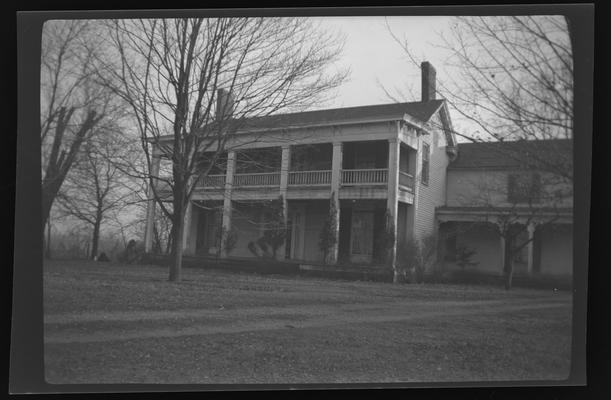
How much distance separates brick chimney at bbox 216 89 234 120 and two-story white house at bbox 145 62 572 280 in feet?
1.58

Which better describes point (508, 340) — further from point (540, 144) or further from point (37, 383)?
point (37, 383)

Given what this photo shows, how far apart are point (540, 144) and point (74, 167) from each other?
202 inches

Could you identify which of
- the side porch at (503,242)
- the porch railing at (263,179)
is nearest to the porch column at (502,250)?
the side porch at (503,242)

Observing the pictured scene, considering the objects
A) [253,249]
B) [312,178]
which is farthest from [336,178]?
[253,249]

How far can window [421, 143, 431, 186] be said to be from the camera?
5.75 m

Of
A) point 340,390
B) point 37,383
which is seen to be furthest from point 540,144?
point 37,383

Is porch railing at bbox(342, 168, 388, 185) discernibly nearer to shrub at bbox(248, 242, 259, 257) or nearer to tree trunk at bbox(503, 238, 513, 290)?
shrub at bbox(248, 242, 259, 257)

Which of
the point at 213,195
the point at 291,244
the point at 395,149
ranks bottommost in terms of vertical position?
the point at 291,244

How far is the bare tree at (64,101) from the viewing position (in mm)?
5543

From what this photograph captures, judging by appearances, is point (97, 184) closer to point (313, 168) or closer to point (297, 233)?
point (297, 233)

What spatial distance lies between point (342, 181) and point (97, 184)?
2745mm

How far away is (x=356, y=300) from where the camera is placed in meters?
5.70

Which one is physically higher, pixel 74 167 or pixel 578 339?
pixel 74 167

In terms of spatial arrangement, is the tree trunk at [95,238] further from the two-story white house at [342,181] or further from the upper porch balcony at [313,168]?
the upper porch balcony at [313,168]
